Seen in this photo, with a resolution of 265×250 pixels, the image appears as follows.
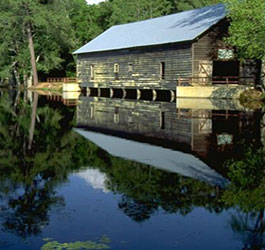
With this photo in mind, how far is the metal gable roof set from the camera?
40228 millimetres

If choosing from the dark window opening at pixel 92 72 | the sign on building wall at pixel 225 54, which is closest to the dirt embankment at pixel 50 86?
the dark window opening at pixel 92 72

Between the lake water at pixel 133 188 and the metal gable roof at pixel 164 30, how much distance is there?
22.0m

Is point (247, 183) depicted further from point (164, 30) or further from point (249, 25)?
point (164, 30)

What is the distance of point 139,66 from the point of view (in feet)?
151

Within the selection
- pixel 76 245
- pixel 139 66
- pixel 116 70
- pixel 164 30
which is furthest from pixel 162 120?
pixel 116 70

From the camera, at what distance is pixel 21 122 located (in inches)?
888

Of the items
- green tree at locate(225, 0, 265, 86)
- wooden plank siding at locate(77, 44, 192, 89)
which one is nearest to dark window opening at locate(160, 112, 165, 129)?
green tree at locate(225, 0, 265, 86)

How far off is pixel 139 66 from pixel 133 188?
3643 centimetres

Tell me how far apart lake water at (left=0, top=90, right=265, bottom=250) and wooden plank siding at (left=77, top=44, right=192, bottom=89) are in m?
21.2

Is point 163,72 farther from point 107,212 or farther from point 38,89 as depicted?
point 107,212

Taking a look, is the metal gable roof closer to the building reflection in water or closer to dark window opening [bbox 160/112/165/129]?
dark window opening [bbox 160/112/165/129]

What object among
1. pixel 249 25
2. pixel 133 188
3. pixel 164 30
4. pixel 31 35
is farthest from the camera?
A: pixel 31 35

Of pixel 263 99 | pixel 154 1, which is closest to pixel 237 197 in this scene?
pixel 263 99

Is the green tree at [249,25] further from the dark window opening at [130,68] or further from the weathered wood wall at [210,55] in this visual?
the dark window opening at [130,68]
